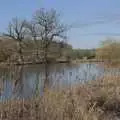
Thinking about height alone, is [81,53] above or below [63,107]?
below

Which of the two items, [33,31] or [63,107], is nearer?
[63,107]

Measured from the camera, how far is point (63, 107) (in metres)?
4.90

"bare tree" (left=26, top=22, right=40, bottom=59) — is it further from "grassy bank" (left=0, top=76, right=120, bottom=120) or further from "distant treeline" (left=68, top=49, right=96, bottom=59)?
"grassy bank" (left=0, top=76, right=120, bottom=120)

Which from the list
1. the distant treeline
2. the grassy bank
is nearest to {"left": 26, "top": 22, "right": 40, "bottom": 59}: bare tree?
the distant treeline

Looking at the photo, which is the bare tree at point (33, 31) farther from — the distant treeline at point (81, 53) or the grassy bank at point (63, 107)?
the grassy bank at point (63, 107)

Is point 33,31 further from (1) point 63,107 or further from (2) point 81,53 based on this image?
(1) point 63,107

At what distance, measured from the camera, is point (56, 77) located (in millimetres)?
6898

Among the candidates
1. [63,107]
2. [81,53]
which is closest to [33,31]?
[81,53]

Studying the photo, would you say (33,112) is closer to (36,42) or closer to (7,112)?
(7,112)

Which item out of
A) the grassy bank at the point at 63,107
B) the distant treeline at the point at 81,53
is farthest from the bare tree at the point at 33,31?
the grassy bank at the point at 63,107

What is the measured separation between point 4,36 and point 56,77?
1352 inches

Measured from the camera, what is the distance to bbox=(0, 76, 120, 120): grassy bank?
476cm

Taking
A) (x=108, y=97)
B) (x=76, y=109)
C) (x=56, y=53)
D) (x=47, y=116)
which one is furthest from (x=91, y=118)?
(x=56, y=53)

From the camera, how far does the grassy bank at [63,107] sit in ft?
15.6
